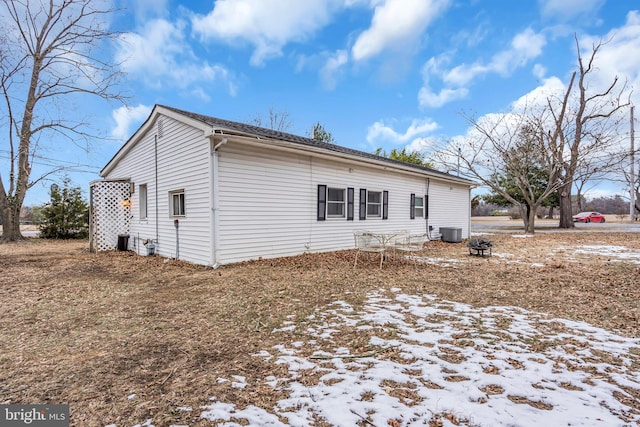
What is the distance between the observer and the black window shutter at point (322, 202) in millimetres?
9227

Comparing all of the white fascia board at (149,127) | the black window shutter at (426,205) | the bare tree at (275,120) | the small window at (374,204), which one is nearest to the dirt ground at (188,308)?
the small window at (374,204)

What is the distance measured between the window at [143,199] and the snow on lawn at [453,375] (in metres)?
8.66

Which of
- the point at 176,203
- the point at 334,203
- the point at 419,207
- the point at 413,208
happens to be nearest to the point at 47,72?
the point at 176,203

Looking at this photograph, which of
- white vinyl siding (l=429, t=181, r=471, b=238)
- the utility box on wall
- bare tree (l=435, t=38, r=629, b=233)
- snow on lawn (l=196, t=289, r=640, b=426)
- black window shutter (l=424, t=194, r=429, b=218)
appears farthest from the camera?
bare tree (l=435, t=38, r=629, b=233)

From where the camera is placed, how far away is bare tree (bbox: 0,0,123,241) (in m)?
14.1

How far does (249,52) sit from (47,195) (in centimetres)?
1230

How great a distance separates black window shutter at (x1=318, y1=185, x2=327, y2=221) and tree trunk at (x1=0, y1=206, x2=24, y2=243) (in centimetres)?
1397

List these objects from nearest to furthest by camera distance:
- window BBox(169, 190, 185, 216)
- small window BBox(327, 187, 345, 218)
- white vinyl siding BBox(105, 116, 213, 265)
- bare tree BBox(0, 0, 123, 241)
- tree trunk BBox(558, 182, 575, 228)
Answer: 1. white vinyl siding BBox(105, 116, 213, 265)
2. window BBox(169, 190, 185, 216)
3. small window BBox(327, 187, 345, 218)
4. bare tree BBox(0, 0, 123, 241)
5. tree trunk BBox(558, 182, 575, 228)

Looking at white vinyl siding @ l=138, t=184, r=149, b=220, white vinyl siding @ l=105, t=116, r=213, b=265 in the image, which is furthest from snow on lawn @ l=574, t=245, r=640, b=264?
white vinyl siding @ l=138, t=184, r=149, b=220

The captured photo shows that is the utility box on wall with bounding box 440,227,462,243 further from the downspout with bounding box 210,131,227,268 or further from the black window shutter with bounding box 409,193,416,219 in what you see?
the downspout with bounding box 210,131,227,268

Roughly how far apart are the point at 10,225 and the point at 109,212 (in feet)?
23.1

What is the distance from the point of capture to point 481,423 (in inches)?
74.4

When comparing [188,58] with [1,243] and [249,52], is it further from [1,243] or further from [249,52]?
[1,243]

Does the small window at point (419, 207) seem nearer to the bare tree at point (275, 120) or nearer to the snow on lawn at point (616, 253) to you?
the snow on lawn at point (616, 253)
